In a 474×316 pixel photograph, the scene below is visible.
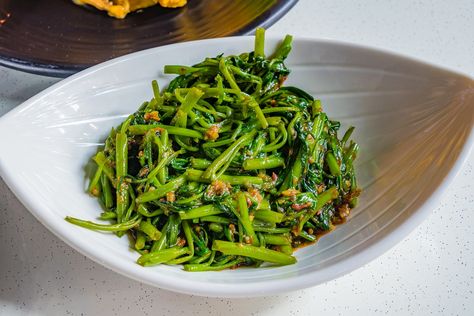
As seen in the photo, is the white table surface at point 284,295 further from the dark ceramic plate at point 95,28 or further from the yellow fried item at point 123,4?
the yellow fried item at point 123,4

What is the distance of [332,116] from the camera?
192cm

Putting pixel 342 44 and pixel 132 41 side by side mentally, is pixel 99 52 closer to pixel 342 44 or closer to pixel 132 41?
pixel 132 41

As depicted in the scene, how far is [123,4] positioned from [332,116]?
3.07 ft

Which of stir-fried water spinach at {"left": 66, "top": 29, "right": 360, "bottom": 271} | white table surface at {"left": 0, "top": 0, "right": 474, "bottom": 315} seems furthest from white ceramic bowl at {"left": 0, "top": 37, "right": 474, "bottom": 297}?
white table surface at {"left": 0, "top": 0, "right": 474, "bottom": 315}

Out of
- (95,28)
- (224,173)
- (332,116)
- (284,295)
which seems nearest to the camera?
(224,173)

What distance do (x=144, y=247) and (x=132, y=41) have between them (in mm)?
902

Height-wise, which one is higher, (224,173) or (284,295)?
A: (224,173)

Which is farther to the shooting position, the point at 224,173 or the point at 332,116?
the point at 332,116

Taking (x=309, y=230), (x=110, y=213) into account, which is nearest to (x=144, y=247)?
(x=110, y=213)

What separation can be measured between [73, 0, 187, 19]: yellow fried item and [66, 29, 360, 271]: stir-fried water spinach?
21.3 inches

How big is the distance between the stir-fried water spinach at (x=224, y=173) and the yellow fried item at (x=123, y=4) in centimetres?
54

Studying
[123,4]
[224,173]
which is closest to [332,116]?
[224,173]

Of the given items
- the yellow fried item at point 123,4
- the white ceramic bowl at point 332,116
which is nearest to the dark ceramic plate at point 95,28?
the yellow fried item at point 123,4

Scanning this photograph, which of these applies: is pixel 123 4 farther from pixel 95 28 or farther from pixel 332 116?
pixel 332 116
